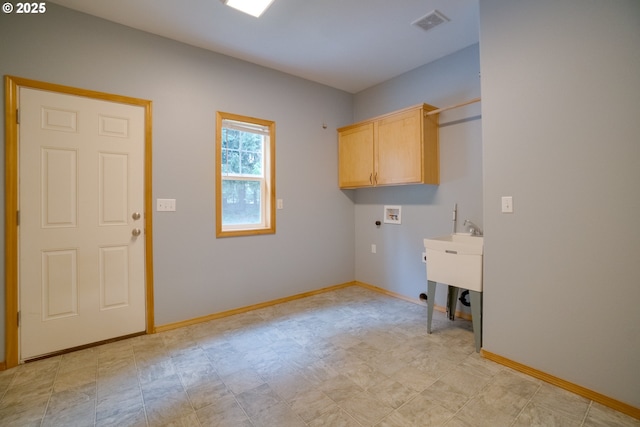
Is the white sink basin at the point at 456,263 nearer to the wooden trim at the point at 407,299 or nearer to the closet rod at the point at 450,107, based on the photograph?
the wooden trim at the point at 407,299

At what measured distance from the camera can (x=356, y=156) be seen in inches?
144

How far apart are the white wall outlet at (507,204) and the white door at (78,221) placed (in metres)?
2.98

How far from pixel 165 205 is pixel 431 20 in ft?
9.47

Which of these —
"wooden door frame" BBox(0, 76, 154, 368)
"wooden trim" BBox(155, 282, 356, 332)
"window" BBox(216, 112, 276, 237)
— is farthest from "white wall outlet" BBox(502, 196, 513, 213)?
"wooden door frame" BBox(0, 76, 154, 368)

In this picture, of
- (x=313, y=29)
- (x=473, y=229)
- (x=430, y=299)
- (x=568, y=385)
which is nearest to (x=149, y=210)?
(x=313, y=29)

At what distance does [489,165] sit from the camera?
210 centimetres

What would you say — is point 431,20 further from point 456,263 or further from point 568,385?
point 568,385

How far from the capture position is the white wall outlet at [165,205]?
2.61 m

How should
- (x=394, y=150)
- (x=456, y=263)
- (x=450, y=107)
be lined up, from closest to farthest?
(x=456, y=263)
(x=450, y=107)
(x=394, y=150)

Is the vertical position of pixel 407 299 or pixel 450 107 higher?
pixel 450 107

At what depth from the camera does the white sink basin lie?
2195mm

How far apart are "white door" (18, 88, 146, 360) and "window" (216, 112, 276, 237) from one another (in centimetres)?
75

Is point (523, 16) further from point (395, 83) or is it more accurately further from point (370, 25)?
point (395, 83)

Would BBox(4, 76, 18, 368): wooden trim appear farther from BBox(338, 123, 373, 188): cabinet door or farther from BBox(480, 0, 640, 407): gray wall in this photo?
BBox(480, 0, 640, 407): gray wall
